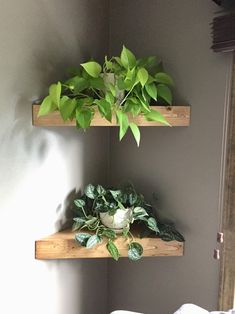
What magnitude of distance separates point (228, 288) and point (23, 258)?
84cm

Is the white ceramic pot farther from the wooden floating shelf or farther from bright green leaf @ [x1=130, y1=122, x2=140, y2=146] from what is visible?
bright green leaf @ [x1=130, y1=122, x2=140, y2=146]

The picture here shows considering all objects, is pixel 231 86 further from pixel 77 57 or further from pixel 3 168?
pixel 3 168

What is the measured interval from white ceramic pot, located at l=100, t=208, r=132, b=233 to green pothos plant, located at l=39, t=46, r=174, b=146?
330 mm

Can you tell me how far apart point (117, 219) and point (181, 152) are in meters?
0.40

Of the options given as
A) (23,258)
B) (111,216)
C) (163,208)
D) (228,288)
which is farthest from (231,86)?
(23,258)

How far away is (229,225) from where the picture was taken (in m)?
1.50

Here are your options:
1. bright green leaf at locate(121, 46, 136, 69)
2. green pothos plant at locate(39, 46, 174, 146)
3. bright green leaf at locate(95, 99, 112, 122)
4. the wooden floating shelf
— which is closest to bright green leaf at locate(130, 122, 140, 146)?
green pothos plant at locate(39, 46, 174, 146)

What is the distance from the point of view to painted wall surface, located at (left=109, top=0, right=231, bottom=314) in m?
1.53

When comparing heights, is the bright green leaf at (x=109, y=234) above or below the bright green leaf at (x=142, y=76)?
below

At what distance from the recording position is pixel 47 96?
55.9 inches

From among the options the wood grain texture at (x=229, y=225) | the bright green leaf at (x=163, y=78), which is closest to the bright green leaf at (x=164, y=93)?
the bright green leaf at (x=163, y=78)

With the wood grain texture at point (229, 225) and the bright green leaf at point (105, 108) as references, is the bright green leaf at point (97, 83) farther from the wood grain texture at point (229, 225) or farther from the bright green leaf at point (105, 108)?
the wood grain texture at point (229, 225)

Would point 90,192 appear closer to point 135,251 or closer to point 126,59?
point 135,251

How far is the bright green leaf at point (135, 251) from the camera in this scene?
149cm
